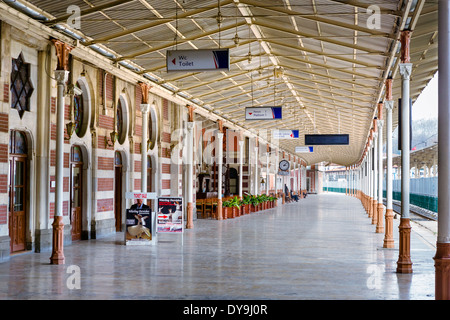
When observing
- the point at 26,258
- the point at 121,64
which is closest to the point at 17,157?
the point at 26,258

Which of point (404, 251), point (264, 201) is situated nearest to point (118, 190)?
point (404, 251)

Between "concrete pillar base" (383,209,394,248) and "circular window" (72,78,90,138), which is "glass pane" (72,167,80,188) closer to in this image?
"circular window" (72,78,90,138)

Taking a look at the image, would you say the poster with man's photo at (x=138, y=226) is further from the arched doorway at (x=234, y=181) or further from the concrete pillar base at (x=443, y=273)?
the arched doorway at (x=234, y=181)

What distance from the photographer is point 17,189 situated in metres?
12.9

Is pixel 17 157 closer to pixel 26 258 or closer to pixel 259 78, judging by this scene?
pixel 26 258

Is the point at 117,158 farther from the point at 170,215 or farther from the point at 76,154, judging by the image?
the point at 170,215

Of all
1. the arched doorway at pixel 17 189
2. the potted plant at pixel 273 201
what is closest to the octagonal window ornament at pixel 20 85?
the arched doorway at pixel 17 189

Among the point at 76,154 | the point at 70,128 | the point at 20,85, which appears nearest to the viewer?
the point at 20,85

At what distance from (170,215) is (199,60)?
5.50 m

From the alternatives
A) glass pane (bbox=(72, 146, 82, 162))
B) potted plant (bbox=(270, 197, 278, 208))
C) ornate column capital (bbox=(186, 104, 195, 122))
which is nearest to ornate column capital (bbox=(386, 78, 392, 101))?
ornate column capital (bbox=(186, 104, 195, 122))

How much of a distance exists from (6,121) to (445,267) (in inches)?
365

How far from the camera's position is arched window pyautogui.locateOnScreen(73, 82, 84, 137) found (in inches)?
623

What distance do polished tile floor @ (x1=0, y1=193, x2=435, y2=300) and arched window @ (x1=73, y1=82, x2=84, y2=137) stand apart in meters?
3.25

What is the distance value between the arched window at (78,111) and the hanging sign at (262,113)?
5586 mm
